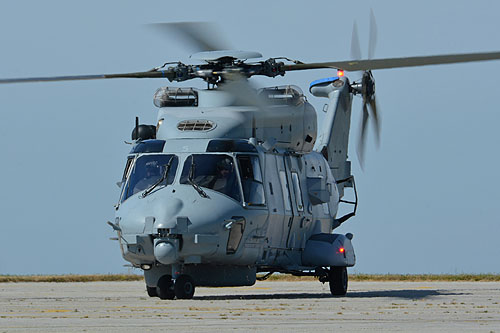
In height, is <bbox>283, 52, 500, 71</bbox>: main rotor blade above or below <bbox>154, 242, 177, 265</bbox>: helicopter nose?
above

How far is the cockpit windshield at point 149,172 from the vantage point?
23.9m

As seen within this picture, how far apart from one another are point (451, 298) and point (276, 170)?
5.16m

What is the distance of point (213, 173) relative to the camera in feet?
78.2

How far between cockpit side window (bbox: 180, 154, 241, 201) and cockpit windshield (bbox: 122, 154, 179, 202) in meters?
0.33

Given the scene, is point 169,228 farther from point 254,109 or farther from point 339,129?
point 339,129

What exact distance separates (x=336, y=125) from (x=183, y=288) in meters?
11.3

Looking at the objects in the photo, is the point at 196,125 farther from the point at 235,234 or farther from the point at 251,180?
the point at 235,234

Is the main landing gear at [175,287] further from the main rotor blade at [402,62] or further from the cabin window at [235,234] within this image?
the main rotor blade at [402,62]

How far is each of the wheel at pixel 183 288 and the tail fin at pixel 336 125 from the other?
9.19m

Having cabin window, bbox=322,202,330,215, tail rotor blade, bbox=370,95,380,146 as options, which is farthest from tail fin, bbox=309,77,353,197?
cabin window, bbox=322,202,330,215

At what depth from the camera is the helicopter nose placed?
74.6 feet

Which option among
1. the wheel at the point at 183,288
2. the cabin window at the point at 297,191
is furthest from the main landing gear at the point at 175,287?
the cabin window at the point at 297,191

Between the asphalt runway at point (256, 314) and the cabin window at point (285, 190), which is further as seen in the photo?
the cabin window at point (285, 190)

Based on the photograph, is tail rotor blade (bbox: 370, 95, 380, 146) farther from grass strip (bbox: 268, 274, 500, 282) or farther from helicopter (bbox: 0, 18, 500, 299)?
grass strip (bbox: 268, 274, 500, 282)
